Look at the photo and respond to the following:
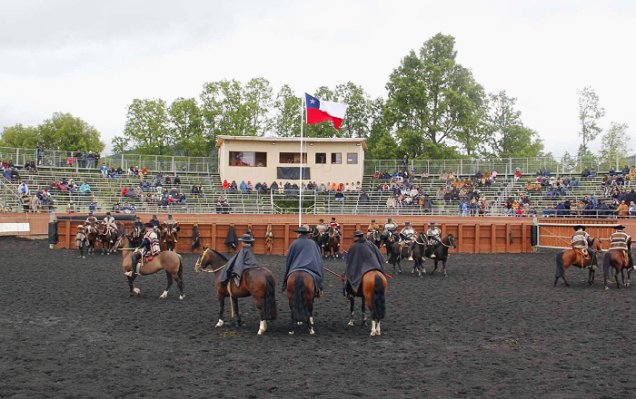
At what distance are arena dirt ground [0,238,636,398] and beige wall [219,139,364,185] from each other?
3000 cm

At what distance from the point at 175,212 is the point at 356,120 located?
3286 cm

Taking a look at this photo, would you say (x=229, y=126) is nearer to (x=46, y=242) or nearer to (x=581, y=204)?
(x=46, y=242)

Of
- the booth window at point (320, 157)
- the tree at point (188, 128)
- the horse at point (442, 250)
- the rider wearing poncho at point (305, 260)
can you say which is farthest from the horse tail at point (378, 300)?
the tree at point (188, 128)

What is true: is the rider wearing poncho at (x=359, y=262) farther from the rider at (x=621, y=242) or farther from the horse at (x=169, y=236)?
the horse at (x=169, y=236)

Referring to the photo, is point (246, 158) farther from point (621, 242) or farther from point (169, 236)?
point (621, 242)

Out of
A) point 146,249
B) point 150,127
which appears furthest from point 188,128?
point 146,249

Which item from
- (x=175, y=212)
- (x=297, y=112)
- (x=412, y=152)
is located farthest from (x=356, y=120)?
(x=175, y=212)

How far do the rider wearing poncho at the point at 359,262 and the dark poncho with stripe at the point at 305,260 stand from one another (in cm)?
71

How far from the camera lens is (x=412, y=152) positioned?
59.2 meters

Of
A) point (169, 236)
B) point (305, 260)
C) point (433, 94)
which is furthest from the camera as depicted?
point (433, 94)

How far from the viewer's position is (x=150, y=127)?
234 feet

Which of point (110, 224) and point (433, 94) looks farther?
point (433, 94)

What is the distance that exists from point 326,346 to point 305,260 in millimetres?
2005

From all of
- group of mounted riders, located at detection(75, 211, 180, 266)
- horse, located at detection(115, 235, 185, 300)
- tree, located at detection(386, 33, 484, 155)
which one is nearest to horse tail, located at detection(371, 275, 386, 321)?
horse, located at detection(115, 235, 185, 300)
